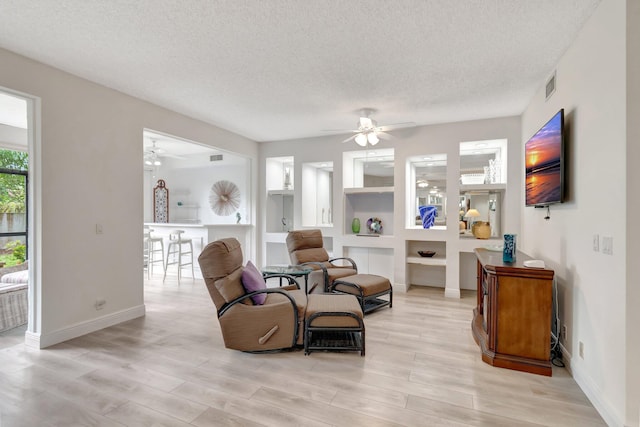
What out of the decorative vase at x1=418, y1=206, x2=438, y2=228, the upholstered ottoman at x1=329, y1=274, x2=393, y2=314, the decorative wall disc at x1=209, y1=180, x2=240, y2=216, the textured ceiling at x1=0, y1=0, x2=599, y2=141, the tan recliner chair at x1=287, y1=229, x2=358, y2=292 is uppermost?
the textured ceiling at x1=0, y1=0, x2=599, y2=141

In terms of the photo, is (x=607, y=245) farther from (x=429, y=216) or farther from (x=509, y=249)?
(x=429, y=216)

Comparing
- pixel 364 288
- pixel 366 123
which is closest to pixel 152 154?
pixel 366 123

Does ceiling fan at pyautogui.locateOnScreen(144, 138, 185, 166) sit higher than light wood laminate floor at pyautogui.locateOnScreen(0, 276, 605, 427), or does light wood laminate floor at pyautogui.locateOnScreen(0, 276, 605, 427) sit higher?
ceiling fan at pyautogui.locateOnScreen(144, 138, 185, 166)

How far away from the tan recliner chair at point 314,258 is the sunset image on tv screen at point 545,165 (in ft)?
8.00

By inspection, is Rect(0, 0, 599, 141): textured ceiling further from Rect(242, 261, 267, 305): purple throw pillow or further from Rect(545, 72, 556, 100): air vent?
Rect(242, 261, 267, 305): purple throw pillow

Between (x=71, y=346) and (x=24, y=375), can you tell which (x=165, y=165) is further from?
(x=24, y=375)

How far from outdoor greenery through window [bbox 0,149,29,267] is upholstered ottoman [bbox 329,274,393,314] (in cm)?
489

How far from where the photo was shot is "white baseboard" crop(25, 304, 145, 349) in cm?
303

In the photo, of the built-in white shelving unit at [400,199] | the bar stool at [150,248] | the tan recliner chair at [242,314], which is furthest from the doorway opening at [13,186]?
the built-in white shelving unit at [400,199]

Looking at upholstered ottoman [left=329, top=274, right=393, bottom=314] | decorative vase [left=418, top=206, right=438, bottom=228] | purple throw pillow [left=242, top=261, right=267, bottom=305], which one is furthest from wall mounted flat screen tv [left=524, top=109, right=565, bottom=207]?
purple throw pillow [left=242, top=261, right=267, bottom=305]

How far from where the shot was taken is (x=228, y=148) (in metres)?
5.58

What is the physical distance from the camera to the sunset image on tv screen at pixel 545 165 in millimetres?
2635

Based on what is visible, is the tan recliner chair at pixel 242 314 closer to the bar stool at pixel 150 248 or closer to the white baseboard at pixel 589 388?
the white baseboard at pixel 589 388

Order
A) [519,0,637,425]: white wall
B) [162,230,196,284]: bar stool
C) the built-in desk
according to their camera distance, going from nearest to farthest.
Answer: [519,0,637,425]: white wall < [162,230,196,284]: bar stool < the built-in desk
